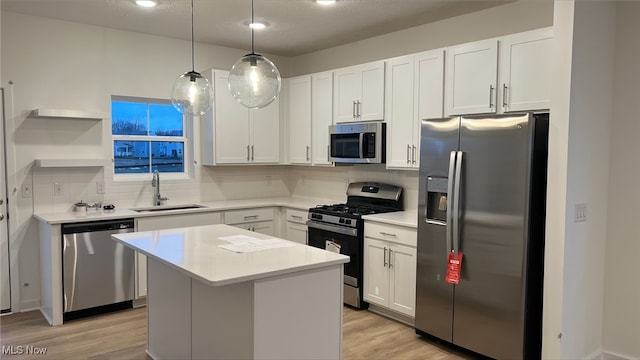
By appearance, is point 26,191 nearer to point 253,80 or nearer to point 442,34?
point 253,80

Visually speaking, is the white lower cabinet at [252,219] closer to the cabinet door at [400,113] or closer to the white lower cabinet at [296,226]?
the white lower cabinet at [296,226]

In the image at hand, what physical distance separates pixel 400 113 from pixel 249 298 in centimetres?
247

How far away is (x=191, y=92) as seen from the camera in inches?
125

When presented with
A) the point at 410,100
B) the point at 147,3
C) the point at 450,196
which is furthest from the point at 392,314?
the point at 147,3

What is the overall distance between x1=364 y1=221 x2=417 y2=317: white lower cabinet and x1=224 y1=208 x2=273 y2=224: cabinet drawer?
1439 millimetres

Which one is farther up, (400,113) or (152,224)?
(400,113)

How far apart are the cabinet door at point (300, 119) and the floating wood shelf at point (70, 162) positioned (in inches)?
81.2

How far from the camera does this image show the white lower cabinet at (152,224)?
443cm

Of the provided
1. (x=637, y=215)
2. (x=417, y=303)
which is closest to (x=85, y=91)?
(x=417, y=303)

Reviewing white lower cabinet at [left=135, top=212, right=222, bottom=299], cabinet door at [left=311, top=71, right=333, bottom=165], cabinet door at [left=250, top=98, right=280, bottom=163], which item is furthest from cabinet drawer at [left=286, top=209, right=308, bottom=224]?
white lower cabinet at [left=135, top=212, right=222, bottom=299]

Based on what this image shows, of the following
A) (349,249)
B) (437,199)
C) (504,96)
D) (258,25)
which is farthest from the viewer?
(258,25)

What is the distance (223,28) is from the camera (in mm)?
4664

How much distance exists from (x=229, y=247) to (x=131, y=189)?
Result: 8.15ft

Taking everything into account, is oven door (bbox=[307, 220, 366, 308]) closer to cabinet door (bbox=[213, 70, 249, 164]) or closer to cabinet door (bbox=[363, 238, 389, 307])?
cabinet door (bbox=[363, 238, 389, 307])
